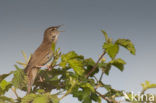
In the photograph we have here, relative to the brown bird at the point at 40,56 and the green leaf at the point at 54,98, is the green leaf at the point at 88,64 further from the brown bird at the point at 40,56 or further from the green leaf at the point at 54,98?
the brown bird at the point at 40,56

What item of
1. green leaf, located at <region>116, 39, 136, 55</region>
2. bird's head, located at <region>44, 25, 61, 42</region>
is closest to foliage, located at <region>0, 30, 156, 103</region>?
green leaf, located at <region>116, 39, 136, 55</region>

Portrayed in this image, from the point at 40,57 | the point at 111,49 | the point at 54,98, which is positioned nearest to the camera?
the point at 54,98

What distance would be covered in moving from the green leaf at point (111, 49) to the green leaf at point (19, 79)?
785 mm

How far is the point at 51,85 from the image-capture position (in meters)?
2.36

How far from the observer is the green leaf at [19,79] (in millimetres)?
2141

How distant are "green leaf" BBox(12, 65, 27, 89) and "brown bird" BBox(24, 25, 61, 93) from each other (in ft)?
0.18

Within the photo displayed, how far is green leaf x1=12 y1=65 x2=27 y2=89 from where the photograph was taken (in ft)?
7.02

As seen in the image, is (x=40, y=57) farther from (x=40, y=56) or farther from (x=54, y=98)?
(x=54, y=98)

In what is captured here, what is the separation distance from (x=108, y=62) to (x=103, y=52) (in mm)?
181

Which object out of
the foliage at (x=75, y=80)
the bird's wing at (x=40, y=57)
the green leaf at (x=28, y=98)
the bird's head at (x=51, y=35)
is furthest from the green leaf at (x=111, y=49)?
the bird's head at (x=51, y=35)

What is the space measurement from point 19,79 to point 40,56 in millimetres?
795

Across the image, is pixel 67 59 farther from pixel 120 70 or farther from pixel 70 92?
pixel 120 70

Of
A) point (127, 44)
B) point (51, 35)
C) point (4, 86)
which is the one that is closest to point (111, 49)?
point (127, 44)

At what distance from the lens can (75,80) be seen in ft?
6.61
